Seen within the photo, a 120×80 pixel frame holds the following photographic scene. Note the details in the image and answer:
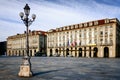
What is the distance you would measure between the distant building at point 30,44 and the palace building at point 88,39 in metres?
10.2

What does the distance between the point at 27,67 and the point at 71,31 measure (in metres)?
74.9

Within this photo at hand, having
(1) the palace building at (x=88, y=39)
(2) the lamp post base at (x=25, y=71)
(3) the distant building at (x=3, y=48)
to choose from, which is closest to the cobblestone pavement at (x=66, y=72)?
(2) the lamp post base at (x=25, y=71)

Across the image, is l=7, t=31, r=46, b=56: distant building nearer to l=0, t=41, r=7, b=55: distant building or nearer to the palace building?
the palace building

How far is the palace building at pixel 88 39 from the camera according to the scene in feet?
235

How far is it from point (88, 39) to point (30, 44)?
1807 inches

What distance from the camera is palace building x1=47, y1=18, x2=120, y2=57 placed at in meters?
71.6

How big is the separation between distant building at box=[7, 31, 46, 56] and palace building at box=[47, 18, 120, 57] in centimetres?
1019

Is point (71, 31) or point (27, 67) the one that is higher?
point (71, 31)

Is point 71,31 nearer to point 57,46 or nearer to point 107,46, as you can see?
point 57,46

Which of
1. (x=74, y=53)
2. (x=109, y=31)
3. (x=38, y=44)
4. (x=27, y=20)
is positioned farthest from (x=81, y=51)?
(x=27, y=20)

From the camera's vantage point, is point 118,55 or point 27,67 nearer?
point 27,67

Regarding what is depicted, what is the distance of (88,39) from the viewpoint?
263 feet

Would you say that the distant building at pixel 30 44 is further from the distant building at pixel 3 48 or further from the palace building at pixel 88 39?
the distant building at pixel 3 48

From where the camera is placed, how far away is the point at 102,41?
245 ft
